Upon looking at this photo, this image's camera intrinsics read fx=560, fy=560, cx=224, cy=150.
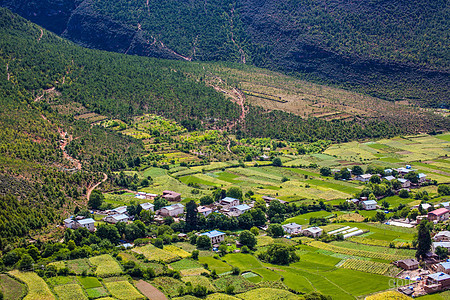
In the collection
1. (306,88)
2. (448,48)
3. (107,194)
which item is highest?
(448,48)

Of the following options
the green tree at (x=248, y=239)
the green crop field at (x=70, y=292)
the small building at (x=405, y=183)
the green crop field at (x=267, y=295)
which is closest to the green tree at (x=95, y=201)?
the green tree at (x=248, y=239)

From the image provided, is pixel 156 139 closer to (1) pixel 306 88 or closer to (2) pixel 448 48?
(1) pixel 306 88

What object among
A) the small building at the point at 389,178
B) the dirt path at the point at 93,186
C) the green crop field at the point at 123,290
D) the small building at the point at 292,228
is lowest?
the dirt path at the point at 93,186

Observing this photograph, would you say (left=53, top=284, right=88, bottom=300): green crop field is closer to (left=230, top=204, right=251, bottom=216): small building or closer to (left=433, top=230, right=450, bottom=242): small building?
(left=230, top=204, right=251, bottom=216): small building

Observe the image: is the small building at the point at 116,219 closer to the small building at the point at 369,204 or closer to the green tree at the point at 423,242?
the small building at the point at 369,204

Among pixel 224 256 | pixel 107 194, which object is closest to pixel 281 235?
pixel 224 256

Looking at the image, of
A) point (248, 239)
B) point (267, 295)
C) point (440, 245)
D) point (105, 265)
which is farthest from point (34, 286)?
point (440, 245)
